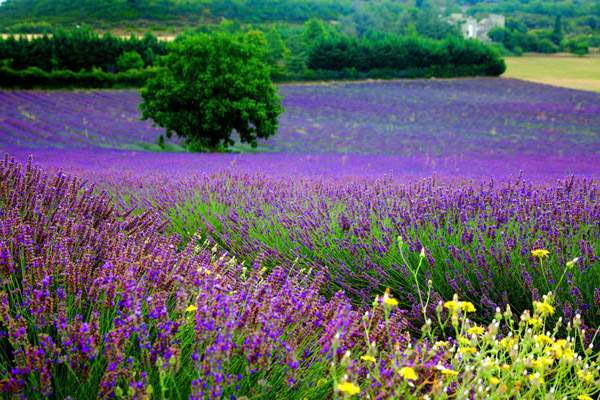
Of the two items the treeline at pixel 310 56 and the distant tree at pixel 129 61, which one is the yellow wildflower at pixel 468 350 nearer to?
the treeline at pixel 310 56

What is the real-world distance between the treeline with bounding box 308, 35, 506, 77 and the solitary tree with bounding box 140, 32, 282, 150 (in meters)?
32.6

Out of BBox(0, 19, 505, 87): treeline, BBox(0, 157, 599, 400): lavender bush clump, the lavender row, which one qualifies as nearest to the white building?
BBox(0, 19, 505, 87): treeline

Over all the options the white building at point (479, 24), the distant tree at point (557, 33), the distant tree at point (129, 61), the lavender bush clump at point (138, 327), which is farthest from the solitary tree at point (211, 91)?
the distant tree at point (557, 33)

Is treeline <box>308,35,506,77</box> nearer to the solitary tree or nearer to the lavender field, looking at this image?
the solitary tree

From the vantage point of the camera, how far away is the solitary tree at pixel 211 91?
1805 cm

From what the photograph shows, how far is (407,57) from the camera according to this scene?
53.4 m

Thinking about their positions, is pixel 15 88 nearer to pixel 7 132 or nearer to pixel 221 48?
pixel 7 132

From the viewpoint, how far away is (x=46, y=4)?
103 m

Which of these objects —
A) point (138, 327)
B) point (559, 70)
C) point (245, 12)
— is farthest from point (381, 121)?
point (245, 12)

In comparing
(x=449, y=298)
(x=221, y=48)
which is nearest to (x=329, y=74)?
(x=221, y=48)

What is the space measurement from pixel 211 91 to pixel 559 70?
49.4 metres

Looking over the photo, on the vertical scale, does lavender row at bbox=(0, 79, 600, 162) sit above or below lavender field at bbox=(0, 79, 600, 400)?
below

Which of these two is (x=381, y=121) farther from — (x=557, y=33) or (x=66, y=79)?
(x=557, y=33)

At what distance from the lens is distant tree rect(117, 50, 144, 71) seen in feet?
145
